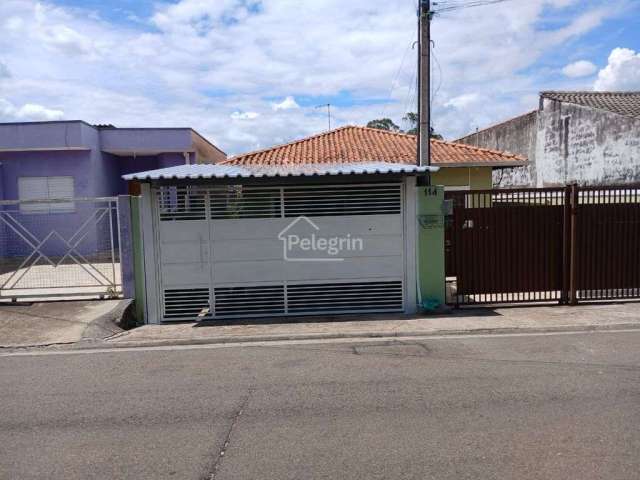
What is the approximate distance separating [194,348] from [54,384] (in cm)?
192

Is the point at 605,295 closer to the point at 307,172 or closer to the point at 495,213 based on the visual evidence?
the point at 495,213

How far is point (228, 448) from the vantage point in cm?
402

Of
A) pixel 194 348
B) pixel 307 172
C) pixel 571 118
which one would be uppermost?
pixel 571 118

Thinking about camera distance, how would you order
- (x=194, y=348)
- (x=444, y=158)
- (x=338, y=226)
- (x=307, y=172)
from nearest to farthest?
(x=194, y=348) < (x=307, y=172) < (x=338, y=226) < (x=444, y=158)

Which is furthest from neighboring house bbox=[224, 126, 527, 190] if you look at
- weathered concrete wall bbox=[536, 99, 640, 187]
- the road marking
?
the road marking

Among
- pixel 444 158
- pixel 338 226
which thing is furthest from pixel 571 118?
pixel 338 226

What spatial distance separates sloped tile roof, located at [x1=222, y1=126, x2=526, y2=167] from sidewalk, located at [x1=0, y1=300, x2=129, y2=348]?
23.8ft

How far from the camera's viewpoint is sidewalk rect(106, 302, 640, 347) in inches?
302

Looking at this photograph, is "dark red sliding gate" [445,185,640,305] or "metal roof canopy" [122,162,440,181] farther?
"dark red sliding gate" [445,185,640,305]

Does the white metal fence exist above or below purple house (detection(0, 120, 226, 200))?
below

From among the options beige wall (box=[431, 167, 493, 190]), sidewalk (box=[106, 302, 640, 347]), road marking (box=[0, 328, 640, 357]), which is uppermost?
beige wall (box=[431, 167, 493, 190])

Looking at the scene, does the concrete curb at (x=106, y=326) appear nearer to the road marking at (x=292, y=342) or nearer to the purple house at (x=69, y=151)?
the road marking at (x=292, y=342)

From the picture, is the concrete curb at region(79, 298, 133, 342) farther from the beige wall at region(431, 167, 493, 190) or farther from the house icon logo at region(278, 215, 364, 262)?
the beige wall at region(431, 167, 493, 190)

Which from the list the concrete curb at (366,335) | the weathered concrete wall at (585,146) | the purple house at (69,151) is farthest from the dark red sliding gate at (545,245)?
the purple house at (69,151)
